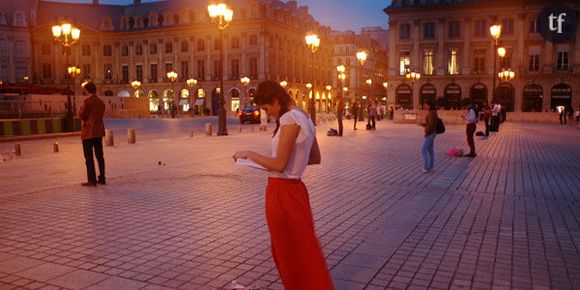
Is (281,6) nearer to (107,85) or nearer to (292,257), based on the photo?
(107,85)

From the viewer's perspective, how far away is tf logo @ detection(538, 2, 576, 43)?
187 feet

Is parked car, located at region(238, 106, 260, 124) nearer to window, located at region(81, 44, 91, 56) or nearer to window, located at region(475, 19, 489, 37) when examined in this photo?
window, located at region(475, 19, 489, 37)

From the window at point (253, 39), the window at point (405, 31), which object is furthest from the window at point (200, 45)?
the window at point (405, 31)

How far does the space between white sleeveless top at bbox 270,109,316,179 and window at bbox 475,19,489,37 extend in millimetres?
63323

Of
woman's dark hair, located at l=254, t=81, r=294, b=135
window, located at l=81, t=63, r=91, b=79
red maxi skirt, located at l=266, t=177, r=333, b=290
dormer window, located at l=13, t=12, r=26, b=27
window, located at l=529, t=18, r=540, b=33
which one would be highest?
dormer window, located at l=13, t=12, r=26, b=27

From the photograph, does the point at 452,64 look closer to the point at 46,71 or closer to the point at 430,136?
the point at 430,136

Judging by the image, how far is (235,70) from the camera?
7194 centimetres

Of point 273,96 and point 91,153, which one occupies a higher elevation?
point 273,96

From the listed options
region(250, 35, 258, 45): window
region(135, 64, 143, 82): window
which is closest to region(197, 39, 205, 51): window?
region(250, 35, 258, 45): window

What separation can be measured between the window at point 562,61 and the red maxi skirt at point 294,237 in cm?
6415

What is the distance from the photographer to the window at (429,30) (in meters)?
63.5

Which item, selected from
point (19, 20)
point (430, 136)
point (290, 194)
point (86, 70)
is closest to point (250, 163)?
point (290, 194)

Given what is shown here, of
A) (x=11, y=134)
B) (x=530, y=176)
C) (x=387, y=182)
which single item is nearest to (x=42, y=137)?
(x=11, y=134)

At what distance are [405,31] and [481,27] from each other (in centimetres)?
896
